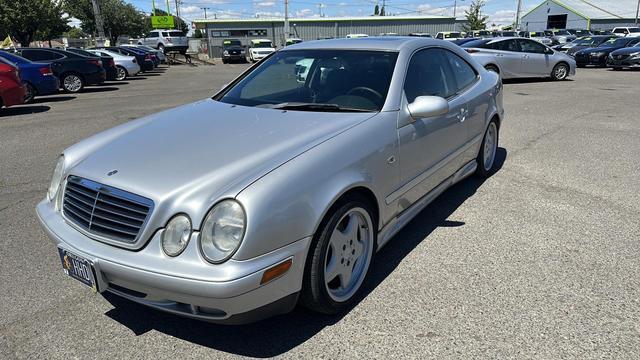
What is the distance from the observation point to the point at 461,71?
4555mm

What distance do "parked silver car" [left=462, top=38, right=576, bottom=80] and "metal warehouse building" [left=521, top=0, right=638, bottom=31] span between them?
57.0 meters

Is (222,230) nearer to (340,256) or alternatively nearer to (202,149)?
(202,149)

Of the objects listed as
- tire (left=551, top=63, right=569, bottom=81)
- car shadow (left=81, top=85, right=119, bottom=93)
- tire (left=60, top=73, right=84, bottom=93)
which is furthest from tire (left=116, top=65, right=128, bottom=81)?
tire (left=551, top=63, right=569, bottom=81)

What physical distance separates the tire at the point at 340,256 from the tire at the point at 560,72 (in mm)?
15525

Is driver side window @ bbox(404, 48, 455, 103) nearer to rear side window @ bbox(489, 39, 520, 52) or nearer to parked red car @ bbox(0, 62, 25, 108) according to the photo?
parked red car @ bbox(0, 62, 25, 108)

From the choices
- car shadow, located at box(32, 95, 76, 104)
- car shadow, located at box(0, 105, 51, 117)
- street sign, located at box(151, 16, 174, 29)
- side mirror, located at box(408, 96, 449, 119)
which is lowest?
car shadow, located at box(32, 95, 76, 104)

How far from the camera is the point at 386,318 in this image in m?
2.76

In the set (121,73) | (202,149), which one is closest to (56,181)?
(202,149)

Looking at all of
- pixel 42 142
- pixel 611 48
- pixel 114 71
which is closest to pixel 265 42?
pixel 114 71

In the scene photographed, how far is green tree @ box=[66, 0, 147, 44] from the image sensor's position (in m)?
64.0

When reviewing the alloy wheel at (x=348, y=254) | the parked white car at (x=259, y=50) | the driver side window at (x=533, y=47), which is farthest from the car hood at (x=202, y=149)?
the parked white car at (x=259, y=50)

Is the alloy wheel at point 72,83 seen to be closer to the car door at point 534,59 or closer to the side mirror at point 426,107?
the car door at point 534,59

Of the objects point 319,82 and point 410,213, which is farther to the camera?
point 319,82

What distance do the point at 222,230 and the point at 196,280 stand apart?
0.25m
